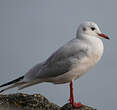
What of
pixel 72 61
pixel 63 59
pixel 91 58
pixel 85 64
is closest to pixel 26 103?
pixel 63 59

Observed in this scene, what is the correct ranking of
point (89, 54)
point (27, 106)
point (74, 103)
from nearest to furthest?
point (89, 54) → point (74, 103) → point (27, 106)

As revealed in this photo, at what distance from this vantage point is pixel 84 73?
7.98m

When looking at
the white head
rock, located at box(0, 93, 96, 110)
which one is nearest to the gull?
the white head

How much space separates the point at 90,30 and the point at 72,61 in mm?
962

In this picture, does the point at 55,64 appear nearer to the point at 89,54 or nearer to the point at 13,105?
the point at 89,54

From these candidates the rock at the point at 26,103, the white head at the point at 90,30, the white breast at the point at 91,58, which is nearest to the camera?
the white breast at the point at 91,58

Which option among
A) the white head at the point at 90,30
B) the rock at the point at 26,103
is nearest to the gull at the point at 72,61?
the white head at the point at 90,30

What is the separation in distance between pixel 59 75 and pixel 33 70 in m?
0.87

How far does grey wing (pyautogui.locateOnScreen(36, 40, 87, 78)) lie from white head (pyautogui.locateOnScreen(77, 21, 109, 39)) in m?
0.34

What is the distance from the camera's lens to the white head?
7.86 metres

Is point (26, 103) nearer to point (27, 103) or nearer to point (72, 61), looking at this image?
point (27, 103)

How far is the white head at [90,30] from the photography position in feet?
25.8

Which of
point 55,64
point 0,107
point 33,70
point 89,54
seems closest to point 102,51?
point 89,54

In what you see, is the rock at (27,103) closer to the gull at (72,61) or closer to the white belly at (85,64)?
the gull at (72,61)
